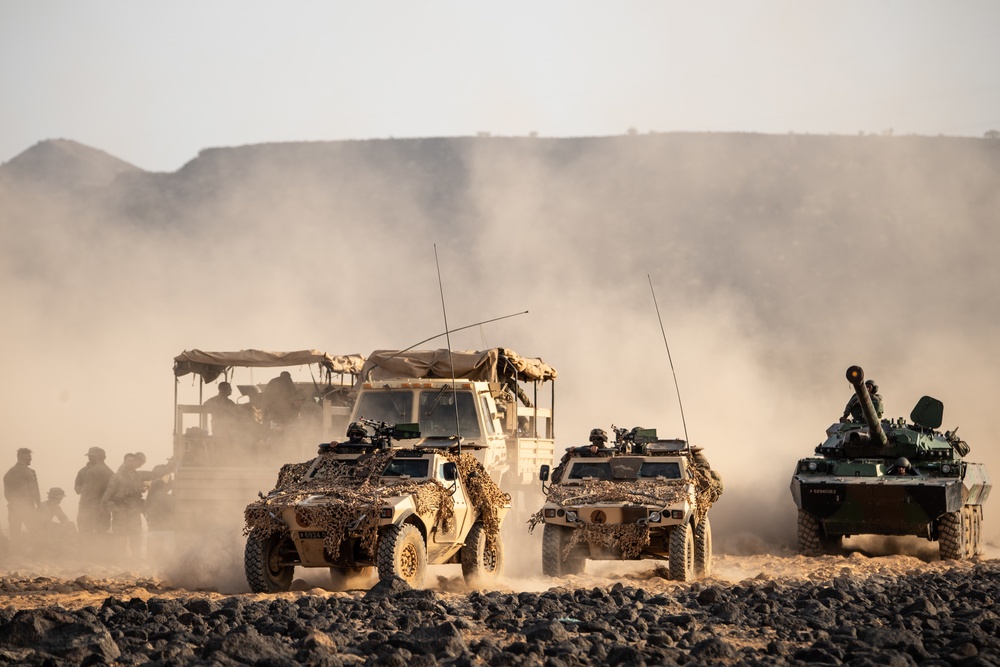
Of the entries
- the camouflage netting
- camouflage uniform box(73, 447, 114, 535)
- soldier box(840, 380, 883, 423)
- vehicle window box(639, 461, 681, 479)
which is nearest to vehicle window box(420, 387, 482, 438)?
vehicle window box(639, 461, 681, 479)

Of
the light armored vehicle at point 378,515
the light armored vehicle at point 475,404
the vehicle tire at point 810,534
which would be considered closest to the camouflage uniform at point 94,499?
the light armored vehicle at point 475,404

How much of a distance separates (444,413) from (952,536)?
7.59 meters

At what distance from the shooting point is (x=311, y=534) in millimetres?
13219

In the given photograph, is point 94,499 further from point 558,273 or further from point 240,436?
point 558,273

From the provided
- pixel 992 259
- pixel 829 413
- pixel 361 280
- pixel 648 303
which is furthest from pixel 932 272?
pixel 361 280

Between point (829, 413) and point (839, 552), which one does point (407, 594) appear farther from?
point (829, 413)

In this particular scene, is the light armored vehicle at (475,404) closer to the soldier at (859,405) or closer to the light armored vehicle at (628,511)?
the light armored vehicle at (628,511)

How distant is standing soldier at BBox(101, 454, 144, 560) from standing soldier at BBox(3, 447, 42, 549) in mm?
1308

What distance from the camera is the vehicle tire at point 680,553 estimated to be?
50.1ft

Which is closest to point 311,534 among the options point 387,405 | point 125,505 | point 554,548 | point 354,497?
point 354,497

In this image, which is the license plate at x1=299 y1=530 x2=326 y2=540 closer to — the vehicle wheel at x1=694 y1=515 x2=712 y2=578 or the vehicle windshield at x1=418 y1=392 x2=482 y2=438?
the vehicle wheel at x1=694 y1=515 x2=712 y2=578

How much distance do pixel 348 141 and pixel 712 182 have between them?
27200 mm

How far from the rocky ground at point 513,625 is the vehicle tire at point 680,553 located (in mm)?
665

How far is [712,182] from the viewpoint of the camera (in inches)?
3226
